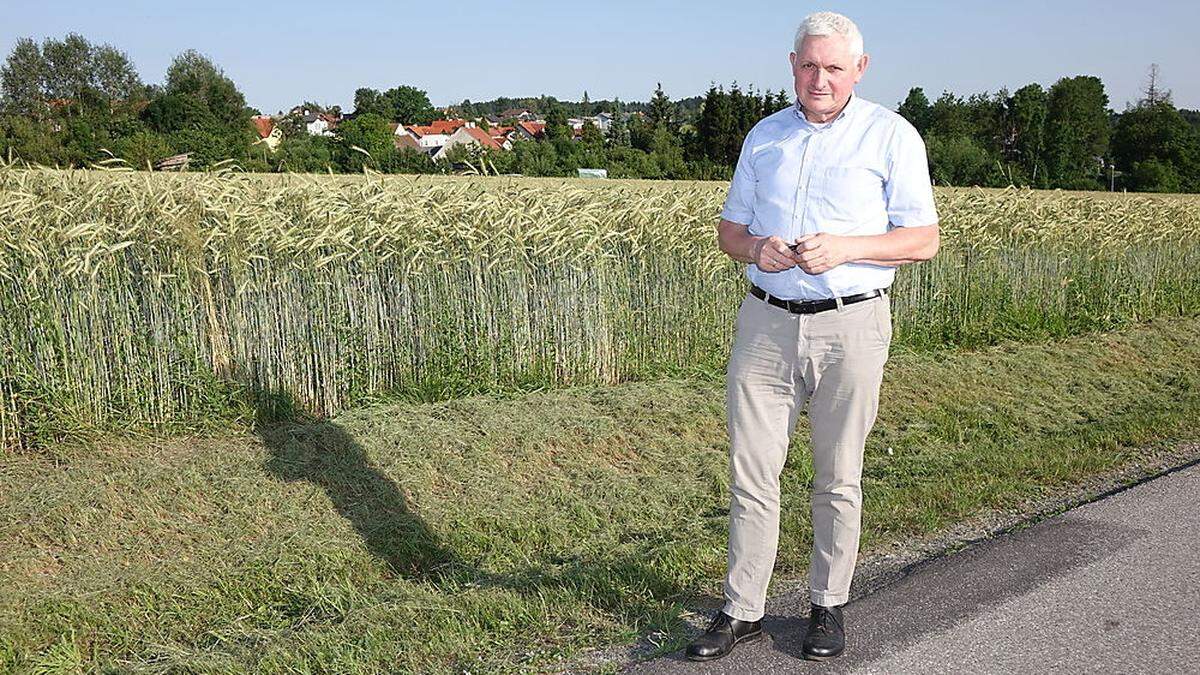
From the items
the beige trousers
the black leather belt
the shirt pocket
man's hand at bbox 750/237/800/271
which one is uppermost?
the shirt pocket

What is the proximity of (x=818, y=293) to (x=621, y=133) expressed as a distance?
2139 inches

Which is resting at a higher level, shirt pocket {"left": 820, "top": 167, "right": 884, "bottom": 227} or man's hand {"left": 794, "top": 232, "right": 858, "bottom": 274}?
shirt pocket {"left": 820, "top": 167, "right": 884, "bottom": 227}

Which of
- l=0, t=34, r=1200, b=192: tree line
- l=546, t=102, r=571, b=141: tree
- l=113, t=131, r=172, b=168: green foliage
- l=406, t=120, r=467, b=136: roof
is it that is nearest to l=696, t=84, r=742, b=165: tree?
l=0, t=34, r=1200, b=192: tree line

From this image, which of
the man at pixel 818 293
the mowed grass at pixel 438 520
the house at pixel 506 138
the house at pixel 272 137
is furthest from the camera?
the house at pixel 506 138

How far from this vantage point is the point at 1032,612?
3.99 metres

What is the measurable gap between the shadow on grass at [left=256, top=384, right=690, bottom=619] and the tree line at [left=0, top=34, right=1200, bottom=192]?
3252 mm

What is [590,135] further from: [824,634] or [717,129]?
[824,634]

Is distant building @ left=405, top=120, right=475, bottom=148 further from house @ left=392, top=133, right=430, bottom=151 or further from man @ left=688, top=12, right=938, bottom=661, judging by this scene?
man @ left=688, top=12, right=938, bottom=661

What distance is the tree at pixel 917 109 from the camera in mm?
76119

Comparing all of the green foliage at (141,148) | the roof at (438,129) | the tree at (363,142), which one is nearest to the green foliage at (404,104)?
the roof at (438,129)

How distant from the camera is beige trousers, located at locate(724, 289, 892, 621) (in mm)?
3543

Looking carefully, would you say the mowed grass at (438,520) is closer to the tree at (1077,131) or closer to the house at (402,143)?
the house at (402,143)

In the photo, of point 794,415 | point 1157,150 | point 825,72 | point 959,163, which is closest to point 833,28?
point 825,72

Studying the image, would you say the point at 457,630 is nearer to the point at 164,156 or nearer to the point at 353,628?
the point at 353,628
